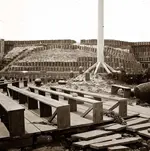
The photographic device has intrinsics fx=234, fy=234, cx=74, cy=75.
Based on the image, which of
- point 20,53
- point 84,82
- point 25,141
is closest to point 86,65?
point 84,82

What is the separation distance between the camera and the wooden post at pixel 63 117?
15.0ft

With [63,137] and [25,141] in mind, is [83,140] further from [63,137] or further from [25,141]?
[25,141]

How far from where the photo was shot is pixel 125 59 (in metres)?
24.9

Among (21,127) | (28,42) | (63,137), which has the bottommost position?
(63,137)

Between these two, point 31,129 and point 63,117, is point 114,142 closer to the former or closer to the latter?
point 63,117

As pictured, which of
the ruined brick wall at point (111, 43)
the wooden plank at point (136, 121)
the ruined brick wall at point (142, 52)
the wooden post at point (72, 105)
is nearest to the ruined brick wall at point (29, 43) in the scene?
the ruined brick wall at point (111, 43)

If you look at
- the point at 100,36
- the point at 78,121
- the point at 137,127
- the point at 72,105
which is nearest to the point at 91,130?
the point at 78,121

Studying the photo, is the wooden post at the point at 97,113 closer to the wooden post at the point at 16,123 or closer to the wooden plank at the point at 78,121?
the wooden plank at the point at 78,121

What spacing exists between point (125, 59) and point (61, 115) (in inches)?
833

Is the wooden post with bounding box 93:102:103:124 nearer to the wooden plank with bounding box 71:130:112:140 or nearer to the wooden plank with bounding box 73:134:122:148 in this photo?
the wooden plank with bounding box 71:130:112:140

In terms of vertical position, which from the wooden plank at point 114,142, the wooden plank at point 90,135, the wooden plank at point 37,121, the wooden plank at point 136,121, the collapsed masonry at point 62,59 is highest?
the collapsed masonry at point 62,59

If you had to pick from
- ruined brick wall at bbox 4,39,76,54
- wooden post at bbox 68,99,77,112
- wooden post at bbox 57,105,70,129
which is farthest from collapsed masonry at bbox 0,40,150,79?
wooden post at bbox 57,105,70,129

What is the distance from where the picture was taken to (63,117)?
462 cm

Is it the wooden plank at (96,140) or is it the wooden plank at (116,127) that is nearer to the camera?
the wooden plank at (96,140)
